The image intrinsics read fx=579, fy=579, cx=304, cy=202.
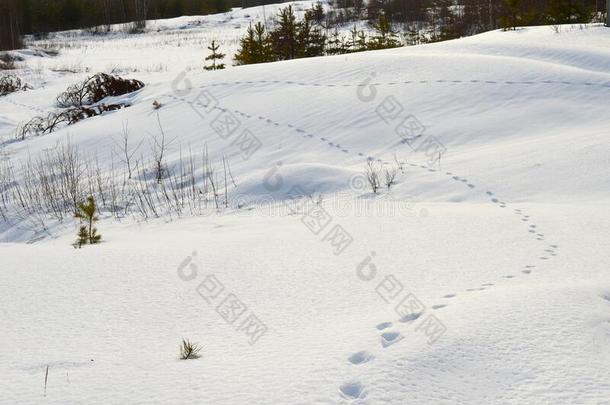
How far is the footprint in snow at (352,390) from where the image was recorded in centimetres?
191

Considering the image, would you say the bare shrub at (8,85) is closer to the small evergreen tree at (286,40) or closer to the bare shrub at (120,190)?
the small evergreen tree at (286,40)

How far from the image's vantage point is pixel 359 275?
10.6 ft

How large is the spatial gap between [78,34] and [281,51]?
92.6 feet

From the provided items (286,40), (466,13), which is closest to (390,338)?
(286,40)

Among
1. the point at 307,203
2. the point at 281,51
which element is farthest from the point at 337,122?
the point at 281,51

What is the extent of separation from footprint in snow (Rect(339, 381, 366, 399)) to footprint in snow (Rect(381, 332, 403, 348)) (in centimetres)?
32

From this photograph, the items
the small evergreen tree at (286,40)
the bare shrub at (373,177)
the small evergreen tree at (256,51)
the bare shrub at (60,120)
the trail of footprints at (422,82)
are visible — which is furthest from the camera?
the small evergreen tree at (286,40)

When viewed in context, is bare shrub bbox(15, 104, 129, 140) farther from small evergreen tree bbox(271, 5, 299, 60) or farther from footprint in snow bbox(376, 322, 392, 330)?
footprint in snow bbox(376, 322, 392, 330)

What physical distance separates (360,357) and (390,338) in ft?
0.76

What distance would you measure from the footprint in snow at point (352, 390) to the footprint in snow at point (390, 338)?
317 mm

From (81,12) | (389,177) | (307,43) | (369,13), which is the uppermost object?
(81,12)

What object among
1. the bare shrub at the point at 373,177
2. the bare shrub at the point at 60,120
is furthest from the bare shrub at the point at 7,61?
the bare shrub at the point at 373,177

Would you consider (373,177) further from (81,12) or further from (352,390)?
(81,12)

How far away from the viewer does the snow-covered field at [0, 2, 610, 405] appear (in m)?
2.02
